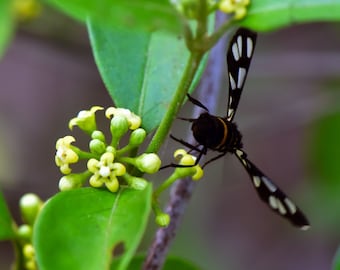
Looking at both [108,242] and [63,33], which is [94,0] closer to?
[108,242]

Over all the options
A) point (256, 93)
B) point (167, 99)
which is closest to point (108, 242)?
point (167, 99)

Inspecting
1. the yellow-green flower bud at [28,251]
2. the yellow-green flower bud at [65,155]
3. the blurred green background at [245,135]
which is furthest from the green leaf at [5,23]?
the blurred green background at [245,135]

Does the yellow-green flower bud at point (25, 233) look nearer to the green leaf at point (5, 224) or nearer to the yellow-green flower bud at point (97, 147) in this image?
the green leaf at point (5, 224)

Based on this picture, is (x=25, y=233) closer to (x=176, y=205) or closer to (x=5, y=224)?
(x=5, y=224)

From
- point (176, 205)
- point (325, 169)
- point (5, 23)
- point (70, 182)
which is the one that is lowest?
point (325, 169)

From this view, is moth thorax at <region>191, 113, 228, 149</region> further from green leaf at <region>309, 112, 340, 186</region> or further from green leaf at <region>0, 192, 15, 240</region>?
green leaf at <region>309, 112, 340, 186</region>

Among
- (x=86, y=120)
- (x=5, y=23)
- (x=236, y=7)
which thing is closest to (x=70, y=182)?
(x=86, y=120)

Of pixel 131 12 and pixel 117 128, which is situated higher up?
pixel 131 12
